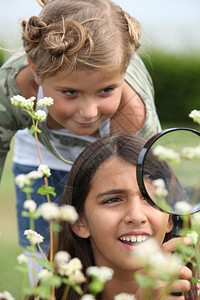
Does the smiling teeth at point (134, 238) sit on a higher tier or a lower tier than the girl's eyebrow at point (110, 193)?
lower

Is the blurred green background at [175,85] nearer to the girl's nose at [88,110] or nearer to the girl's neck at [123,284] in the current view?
the girl's nose at [88,110]

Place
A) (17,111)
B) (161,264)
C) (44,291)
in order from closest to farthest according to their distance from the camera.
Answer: (161,264)
(44,291)
(17,111)

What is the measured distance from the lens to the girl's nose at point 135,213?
1.77 m

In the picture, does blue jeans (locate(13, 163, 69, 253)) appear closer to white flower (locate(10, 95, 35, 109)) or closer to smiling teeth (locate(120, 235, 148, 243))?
smiling teeth (locate(120, 235, 148, 243))

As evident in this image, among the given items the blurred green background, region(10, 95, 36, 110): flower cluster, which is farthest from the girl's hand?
the blurred green background

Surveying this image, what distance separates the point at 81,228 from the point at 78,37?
71 centimetres

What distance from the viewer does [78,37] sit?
230 cm

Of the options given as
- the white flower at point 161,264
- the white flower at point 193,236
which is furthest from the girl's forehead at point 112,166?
the white flower at point 161,264

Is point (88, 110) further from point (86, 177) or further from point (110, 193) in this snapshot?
point (110, 193)

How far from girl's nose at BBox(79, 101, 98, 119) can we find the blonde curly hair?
0.13 meters

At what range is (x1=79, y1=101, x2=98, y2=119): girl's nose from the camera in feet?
7.48

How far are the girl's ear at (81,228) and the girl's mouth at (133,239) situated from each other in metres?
0.22

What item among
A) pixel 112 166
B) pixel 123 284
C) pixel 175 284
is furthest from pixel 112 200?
pixel 175 284

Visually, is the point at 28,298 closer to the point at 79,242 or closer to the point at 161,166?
the point at 79,242
